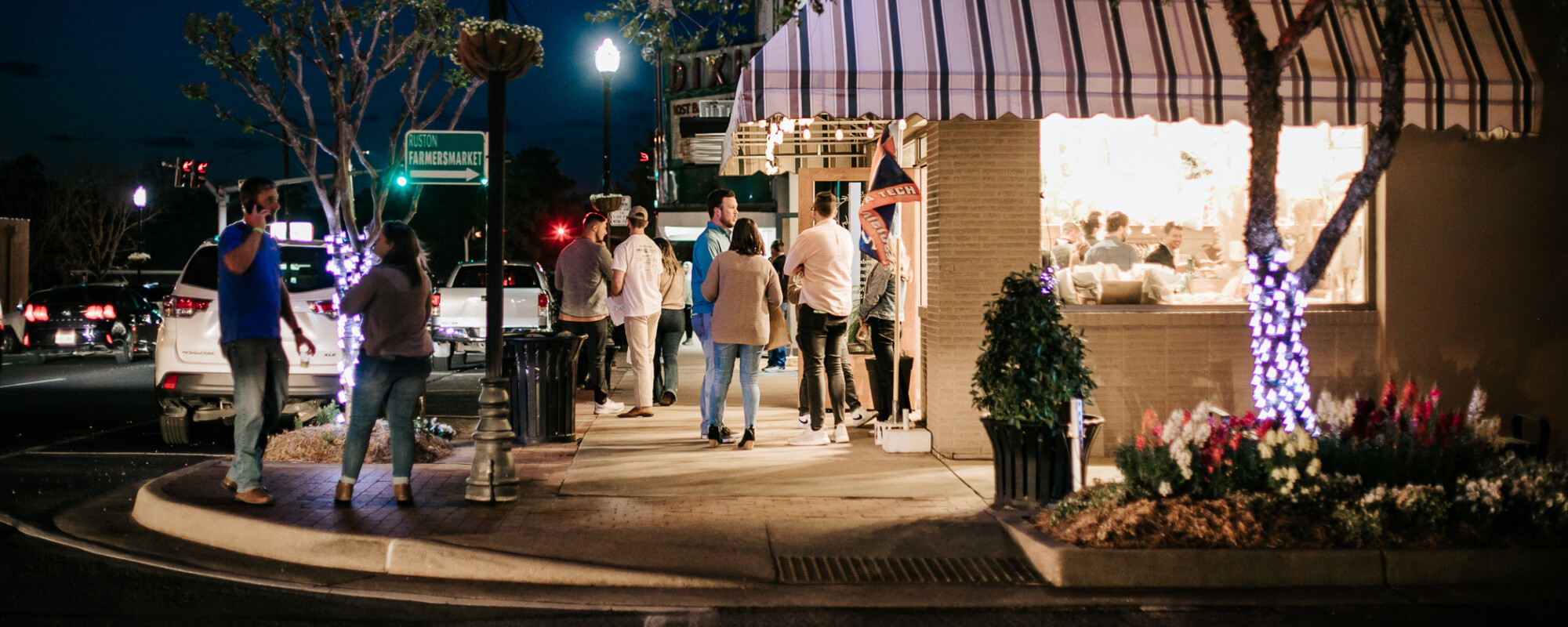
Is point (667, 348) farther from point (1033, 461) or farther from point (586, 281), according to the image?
point (1033, 461)

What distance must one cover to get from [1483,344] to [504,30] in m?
7.78

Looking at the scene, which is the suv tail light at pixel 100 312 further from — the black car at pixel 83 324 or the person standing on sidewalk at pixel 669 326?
the person standing on sidewalk at pixel 669 326

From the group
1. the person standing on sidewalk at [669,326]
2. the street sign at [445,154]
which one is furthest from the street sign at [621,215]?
the street sign at [445,154]

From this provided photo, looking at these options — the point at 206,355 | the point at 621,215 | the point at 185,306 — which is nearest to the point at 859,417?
the point at 206,355

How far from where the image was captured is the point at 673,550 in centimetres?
600

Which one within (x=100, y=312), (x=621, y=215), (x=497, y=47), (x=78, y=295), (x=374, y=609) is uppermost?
(x=621, y=215)

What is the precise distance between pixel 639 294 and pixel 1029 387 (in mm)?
5292

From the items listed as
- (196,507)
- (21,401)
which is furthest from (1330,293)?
(21,401)

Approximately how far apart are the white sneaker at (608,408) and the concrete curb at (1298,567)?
22.0 feet

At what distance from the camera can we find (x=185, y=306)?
389 inches

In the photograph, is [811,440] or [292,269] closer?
[811,440]

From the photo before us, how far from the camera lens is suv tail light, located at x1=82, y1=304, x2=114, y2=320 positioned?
20.6 m

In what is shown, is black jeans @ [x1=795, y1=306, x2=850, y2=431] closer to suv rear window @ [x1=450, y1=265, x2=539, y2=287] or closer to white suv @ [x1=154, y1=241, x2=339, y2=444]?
white suv @ [x1=154, y1=241, x2=339, y2=444]

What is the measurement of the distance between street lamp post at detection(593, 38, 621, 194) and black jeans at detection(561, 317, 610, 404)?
12.1 meters
